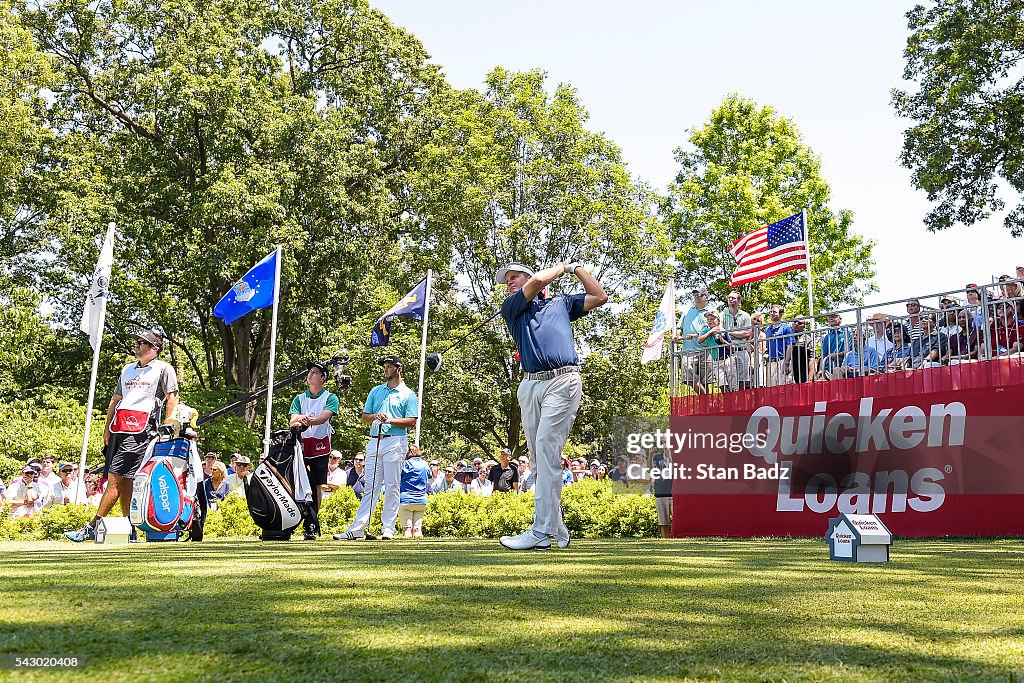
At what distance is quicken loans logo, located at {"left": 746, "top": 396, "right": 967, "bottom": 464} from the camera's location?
12.9 meters

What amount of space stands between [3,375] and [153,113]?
9640mm

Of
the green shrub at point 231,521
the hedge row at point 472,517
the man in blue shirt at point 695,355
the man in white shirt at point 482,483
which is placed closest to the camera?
the hedge row at point 472,517

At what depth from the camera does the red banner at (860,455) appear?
12453 mm

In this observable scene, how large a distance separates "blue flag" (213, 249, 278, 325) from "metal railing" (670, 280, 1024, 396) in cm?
686

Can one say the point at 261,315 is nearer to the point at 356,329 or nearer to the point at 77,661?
the point at 356,329

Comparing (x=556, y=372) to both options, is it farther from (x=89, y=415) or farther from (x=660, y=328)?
(x=660, y=328)

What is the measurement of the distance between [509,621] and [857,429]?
11.0 m

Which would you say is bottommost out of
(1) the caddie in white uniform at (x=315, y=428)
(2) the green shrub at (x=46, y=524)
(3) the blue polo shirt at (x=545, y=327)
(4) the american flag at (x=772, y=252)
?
(2) the green shrub at (x=46, y=524)

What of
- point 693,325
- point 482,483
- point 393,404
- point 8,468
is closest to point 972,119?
point 693,325

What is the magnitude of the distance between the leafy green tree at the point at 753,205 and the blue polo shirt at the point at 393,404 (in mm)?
24891

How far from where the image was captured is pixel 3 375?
31094 mm

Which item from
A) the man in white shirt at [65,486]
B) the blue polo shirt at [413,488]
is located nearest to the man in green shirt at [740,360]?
the blue polo shirt at [413,488]

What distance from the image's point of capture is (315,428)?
432 inches

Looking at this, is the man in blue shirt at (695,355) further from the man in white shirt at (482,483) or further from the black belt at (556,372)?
the black belt at (556,372)
